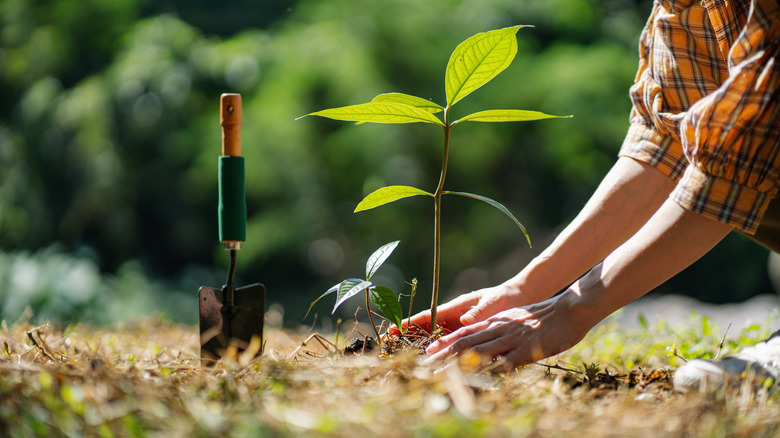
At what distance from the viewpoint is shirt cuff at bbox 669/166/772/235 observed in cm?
103

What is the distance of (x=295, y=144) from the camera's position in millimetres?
4844

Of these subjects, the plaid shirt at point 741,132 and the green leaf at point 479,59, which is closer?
the plaid shirt at point 741,132

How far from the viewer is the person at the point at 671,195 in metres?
1.03

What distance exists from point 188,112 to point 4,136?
6.79 feet

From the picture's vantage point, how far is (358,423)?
0.68 meters

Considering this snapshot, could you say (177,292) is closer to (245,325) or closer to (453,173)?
(453,173)

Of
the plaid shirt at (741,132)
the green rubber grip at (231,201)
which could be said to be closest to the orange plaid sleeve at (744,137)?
the plaid shirt at (741,132)

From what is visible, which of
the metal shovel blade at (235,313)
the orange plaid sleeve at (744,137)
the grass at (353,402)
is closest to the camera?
the grass at (353,402)

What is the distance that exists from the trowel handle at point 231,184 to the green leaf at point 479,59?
462 mm

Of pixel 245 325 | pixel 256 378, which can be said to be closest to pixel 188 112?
pixel 245 325

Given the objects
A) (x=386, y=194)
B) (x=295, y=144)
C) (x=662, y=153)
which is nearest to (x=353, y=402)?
(x=386, y=194)

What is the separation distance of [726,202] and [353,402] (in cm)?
72

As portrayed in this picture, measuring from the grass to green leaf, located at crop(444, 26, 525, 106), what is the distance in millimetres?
553

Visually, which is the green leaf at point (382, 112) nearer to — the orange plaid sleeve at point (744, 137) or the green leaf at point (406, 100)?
the green leaf at point (406, 100)
